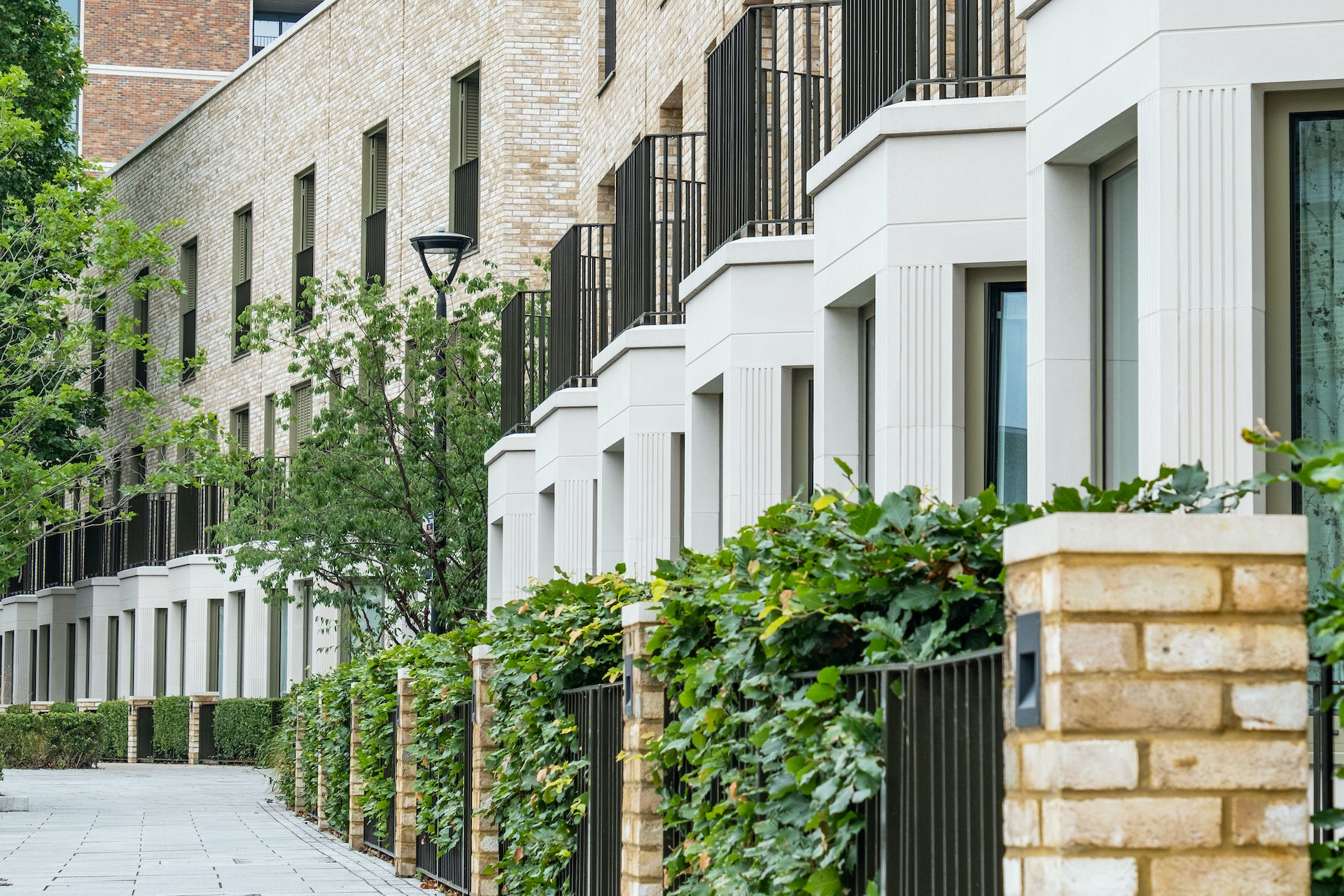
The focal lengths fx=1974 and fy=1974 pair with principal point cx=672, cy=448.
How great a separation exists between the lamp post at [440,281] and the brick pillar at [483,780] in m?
10.1

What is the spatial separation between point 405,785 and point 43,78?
2686 centimetres

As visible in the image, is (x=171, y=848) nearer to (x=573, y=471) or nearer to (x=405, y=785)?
(x=405, y=785)

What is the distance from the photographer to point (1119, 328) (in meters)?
8.77

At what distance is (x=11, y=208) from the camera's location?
33.8 metres

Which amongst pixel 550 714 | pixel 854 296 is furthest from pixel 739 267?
pixel 550 714

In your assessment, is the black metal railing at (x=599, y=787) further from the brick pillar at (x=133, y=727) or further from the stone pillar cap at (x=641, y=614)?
the brick pillar at (x=133, y=727)

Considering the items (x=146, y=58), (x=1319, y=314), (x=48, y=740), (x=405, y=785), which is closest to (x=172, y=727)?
(x=48, y=740)

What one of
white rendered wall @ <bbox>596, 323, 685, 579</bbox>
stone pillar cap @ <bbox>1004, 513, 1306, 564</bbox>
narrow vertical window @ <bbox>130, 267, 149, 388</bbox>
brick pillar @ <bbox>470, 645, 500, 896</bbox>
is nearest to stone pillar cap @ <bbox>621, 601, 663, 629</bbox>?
brick pillar @ <bbox>470, 645, 500, 896</bbox>

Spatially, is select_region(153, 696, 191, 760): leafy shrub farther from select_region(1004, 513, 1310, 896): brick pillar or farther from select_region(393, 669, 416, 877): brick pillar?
select_region(1004, 513, 1310, 896): brick pillar

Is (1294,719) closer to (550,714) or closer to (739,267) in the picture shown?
(550,714)

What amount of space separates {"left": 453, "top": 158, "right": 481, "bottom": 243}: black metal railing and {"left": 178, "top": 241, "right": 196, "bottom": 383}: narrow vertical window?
15.7 metres

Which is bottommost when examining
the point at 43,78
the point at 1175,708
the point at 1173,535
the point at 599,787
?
the point at 599,787

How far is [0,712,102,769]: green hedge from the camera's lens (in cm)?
3994

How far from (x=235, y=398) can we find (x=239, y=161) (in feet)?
17.0
